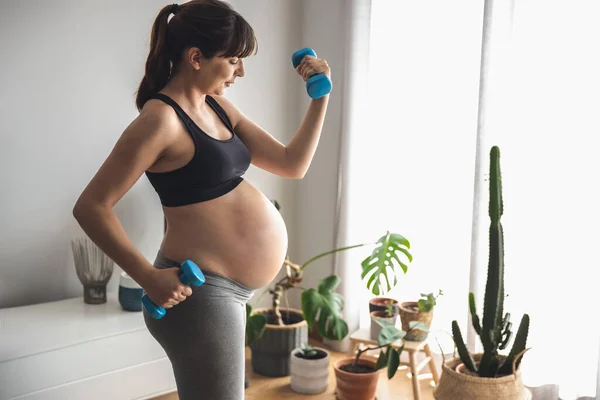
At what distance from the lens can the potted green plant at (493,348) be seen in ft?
6.34

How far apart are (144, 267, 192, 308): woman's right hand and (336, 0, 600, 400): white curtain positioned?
1.51 meters

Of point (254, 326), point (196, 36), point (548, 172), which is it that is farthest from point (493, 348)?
point (196, 36)

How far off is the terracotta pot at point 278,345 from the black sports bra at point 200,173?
5.02 ft

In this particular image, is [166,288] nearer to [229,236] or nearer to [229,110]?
[229,236]

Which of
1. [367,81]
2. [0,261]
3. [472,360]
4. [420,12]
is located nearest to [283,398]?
[472,360]

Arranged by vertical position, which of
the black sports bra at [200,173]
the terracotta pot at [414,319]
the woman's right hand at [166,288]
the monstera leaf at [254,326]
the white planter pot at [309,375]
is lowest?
the white planter pot at [309,375]

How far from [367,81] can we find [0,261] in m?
1.58

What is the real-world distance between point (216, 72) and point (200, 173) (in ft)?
Answer: 0.58

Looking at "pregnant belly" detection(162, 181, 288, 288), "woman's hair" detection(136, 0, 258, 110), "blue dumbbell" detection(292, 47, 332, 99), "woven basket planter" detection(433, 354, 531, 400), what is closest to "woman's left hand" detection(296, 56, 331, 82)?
"blue dumbbell" detection(292, 47, 332, 99)

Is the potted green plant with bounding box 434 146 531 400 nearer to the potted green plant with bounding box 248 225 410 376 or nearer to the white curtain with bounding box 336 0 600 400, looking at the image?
the white curtain with bounding box 336 0 600 400

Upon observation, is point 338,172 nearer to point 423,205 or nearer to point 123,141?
point 423,205

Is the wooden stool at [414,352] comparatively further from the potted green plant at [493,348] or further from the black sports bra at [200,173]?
the black sports bra at [200,173]

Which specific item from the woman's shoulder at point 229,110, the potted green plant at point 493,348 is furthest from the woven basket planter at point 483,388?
the woman's shoulder at point 229,110

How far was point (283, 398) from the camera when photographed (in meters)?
2.47
